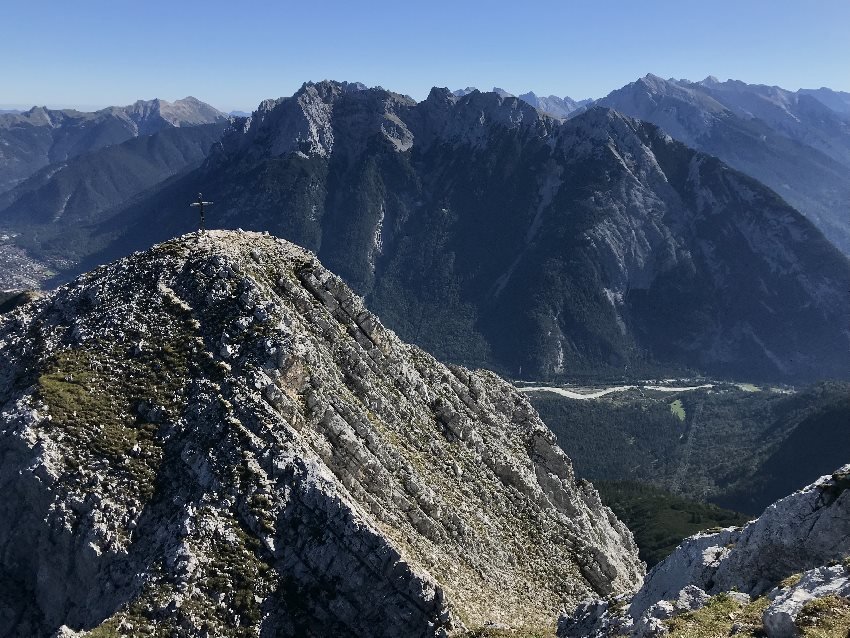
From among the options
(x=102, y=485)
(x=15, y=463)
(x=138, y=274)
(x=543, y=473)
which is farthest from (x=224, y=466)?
(x=543, y=473)

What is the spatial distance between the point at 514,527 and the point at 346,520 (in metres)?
30.2

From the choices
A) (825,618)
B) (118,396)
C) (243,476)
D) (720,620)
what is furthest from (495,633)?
(118,396)

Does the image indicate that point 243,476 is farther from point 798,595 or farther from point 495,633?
point 798,595

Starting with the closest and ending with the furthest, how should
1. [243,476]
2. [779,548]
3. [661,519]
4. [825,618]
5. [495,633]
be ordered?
[825,618] < [779,548] < [495,633] < [243,476] < [661,519]

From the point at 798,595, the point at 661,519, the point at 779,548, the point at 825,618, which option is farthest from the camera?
the point at 661,519

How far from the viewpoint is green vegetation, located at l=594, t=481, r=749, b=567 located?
498 feet

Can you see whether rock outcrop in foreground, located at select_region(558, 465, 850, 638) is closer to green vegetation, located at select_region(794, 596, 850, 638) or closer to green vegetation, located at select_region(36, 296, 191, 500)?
green vegetation, located at select_region(794, 596, 850, 638)

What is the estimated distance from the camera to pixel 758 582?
4069 centimetres

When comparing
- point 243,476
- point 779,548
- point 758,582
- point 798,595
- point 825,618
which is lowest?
point 243,476

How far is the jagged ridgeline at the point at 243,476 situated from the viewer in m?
44.1

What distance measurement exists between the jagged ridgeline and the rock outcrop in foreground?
512 inches

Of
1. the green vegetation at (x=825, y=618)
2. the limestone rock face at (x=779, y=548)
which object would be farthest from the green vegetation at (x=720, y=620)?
the limestone rock face at (x=779, y=548)

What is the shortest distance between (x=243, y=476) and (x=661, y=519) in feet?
497

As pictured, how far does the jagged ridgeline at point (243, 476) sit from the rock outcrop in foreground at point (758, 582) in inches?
512
